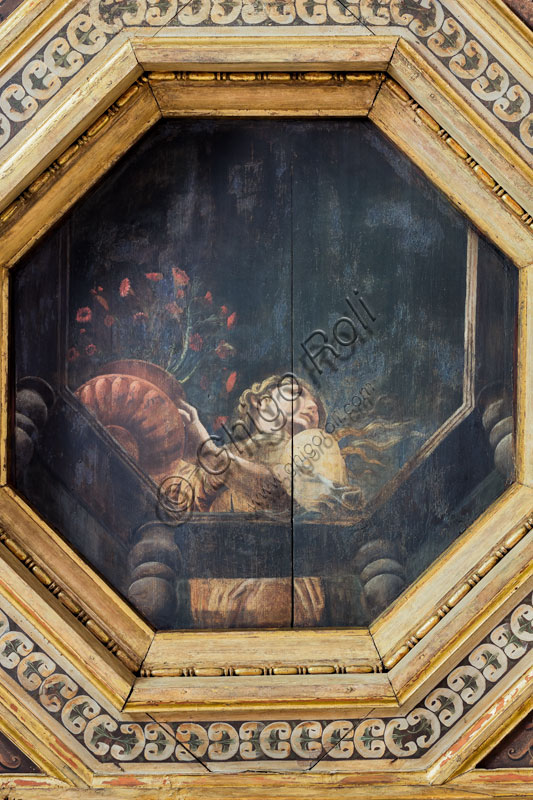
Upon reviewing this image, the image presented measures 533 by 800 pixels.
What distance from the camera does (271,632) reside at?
2213mm

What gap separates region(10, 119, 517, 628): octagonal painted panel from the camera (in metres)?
2.24

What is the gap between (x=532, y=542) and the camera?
2.08 meters

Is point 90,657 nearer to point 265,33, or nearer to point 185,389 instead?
point 185,389

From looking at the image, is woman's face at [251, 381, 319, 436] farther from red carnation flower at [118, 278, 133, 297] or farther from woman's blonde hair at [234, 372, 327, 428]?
red carnation flower at [118, 278, 133, 297]

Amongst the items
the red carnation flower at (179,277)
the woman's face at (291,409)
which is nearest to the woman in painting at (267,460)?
the woman's face at (291,409)

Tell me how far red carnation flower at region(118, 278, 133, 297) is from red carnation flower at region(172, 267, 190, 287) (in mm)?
141

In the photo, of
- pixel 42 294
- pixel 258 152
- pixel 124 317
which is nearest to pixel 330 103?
pixel 258 152

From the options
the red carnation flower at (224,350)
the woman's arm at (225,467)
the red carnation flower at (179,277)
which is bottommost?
the woman's arm at (225,467)

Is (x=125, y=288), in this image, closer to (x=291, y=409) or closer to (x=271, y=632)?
(x=291, y=409)

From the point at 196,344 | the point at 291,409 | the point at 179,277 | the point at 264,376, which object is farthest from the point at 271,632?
the point at 179,277

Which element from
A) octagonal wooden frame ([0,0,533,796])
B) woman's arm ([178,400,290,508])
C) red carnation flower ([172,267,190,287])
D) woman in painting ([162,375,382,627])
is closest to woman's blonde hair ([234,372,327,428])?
woman in painting ([162,375,382,627])

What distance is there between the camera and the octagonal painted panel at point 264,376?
224cm

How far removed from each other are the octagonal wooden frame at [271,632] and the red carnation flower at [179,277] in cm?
36

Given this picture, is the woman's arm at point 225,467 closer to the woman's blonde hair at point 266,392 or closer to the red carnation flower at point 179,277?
the woman's blonde hair at point 266,392
